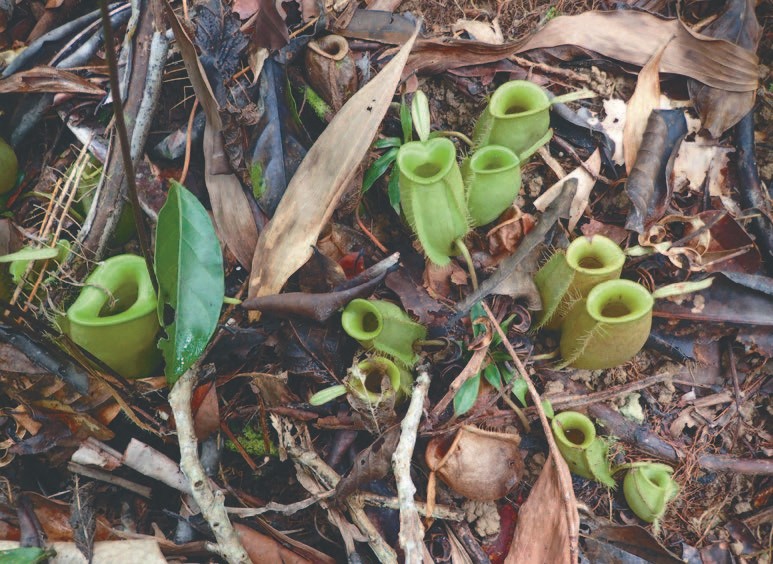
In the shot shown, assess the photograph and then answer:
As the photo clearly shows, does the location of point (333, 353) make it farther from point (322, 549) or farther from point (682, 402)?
point (682, 402)

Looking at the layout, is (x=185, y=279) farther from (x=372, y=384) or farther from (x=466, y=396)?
(x=466, y=396)

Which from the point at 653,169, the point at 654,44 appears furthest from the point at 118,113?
the point at 654,44

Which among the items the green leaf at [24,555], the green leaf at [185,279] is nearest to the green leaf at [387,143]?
the green leaf at [185,279]

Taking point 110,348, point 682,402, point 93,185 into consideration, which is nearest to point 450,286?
point 682,402

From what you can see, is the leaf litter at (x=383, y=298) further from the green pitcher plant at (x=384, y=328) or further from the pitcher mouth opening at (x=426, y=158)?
the pitcher mouth opening at (x=426, y=158)

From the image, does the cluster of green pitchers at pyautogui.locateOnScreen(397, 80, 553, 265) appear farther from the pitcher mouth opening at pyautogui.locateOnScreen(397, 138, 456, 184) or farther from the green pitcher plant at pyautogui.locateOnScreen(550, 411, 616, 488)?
the green pitcher plant at pyautogui.locateOnScreen(550, 411, 616, 488)

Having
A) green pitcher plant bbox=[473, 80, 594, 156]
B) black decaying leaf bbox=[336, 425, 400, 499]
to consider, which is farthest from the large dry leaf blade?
black decaying leaf bbox=[336, 425, 400, 499]
